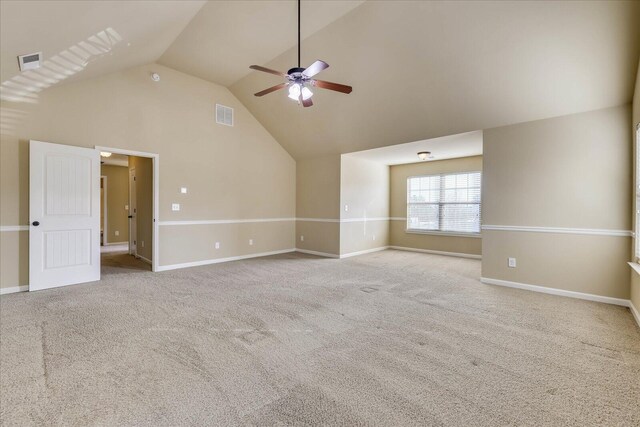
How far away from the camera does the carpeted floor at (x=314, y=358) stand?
1672mm

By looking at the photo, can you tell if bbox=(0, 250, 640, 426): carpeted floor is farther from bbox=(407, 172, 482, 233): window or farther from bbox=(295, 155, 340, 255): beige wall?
bbox=(407, 172, 482, 233): window

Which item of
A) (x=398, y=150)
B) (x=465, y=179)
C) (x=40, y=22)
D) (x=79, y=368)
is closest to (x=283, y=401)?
(x=79, y=368)

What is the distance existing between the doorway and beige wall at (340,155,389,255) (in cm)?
403

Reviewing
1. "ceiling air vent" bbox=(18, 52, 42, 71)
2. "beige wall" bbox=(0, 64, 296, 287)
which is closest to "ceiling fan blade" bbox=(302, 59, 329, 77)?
"ceiling air vent" bbox=(18, 52, 42, 71)

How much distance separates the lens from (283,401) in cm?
175

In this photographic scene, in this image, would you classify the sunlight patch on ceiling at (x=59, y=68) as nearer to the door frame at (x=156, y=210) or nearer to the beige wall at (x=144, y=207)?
→ the door frame at (x=156, y=210)

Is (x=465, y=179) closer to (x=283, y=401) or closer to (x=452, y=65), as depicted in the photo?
(x=452, y=65)

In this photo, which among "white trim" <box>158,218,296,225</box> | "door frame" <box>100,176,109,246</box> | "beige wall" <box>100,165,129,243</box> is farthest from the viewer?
"beige wall" <box>100,165,129,243</box>

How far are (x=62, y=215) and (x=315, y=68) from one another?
4.29 meters

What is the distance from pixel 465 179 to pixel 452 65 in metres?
3.74

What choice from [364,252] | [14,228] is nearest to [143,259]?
[14,228]

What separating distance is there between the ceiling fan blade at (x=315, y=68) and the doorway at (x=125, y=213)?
146 inches

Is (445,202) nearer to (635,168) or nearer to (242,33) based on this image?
(635,168)

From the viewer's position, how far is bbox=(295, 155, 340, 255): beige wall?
6660mm
